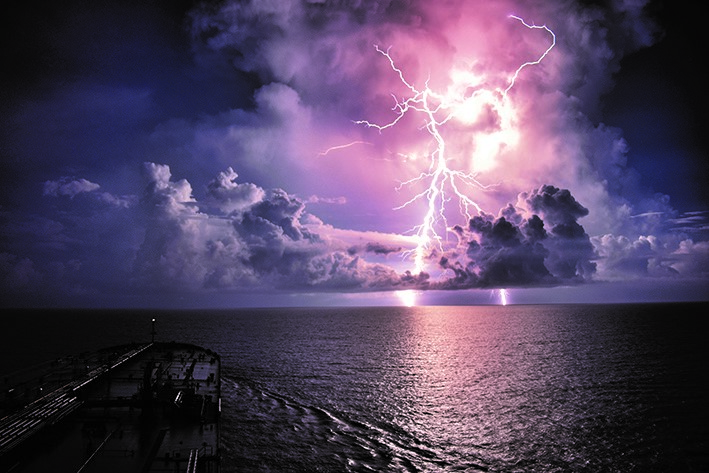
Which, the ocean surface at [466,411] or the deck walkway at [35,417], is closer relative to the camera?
the deck walkway at [35,417]

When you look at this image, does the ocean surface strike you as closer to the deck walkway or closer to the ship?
the ship

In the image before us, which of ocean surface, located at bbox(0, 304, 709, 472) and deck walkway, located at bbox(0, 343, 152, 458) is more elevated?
deck walkway, located at bbox(0, 343, 152, 458)

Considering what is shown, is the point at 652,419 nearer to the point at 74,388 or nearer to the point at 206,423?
the point at 206,423

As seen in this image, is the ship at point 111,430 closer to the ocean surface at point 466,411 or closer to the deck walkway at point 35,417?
the deck walkway at point 35,417

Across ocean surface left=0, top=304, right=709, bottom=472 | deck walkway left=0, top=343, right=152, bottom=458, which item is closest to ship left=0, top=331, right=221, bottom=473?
deck walkway left=0, top=343, right=152, bottom=458

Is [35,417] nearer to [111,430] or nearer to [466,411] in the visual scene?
[111,430]

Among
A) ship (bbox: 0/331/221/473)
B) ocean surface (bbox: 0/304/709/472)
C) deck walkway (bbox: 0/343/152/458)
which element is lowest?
ocean surface (bbox: 0/304/709/472)

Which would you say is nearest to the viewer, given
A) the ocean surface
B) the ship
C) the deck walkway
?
the ship

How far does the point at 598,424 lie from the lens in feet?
149

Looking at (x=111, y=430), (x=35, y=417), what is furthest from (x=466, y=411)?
(x=35, y=417)

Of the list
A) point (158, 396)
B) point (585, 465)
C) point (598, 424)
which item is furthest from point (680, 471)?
point (158, 396)

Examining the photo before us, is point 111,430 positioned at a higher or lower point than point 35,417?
lower

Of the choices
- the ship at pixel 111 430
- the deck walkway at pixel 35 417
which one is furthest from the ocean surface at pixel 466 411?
the deck walkway at pixel 35 417

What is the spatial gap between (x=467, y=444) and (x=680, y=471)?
17173 millimetres
